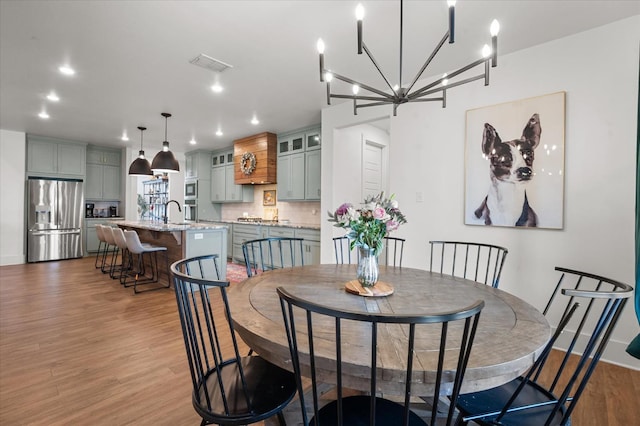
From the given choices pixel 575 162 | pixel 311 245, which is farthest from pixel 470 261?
pixel 311 245

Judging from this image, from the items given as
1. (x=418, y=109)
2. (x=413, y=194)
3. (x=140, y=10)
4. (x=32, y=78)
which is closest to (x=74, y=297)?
(x=32, y=78)

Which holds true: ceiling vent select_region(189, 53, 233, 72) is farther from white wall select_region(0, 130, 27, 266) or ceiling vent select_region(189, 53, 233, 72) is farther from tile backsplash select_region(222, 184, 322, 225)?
white wall select_region(0, 130, 27, 266)

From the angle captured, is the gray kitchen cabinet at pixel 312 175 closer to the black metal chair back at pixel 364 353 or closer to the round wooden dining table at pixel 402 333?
the round wooden dining table at pixel 402 333

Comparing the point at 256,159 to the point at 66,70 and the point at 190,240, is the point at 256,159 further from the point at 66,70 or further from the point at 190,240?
the point at 66,70

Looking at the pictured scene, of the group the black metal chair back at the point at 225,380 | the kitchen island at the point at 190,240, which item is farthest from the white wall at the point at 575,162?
the kitchen island at the point at 190,240

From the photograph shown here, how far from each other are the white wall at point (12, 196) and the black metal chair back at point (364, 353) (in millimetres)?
7357

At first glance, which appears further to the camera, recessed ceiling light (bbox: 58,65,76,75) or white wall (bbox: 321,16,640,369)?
recessed ceiling light (bbox: 58,65,76,75)

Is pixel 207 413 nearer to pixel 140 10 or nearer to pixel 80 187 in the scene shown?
pixel 140 10

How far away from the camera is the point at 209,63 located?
301 centimetres

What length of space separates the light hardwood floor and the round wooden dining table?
922 millimetres

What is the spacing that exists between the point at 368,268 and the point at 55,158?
7675mm

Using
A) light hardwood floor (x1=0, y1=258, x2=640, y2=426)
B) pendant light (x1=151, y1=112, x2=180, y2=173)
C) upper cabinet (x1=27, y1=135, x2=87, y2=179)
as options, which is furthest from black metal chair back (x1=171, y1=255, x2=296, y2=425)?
upper cabinet (x1=27, y1=135, x2=87, y2=179)

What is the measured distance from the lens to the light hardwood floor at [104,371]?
172 cm

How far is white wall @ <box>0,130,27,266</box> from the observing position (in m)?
5.75
